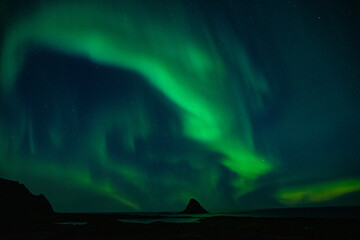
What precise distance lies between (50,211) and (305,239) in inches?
4852

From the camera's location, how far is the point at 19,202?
348 ft

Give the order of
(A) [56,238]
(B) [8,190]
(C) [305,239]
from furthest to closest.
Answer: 1. (B) [8,190]
2. (A) [56,238]
3. (C) [305,239]

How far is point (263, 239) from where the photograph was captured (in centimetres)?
2769

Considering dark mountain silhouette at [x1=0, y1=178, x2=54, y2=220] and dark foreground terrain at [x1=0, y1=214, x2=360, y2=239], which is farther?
dark mountain silhouette at [x1=0, y1=178, x2=54, y2=220]

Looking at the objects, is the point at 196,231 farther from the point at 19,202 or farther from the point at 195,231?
the point at 19,202

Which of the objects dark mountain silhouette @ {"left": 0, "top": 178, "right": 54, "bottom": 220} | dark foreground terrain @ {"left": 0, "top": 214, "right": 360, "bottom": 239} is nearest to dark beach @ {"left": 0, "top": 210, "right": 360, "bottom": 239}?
dark foreground terrain @ {"left": 0, "top": 214, "right": 360, "bottom": 239}

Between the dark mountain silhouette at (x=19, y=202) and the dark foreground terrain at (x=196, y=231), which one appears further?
the dark mountain silhouette at (x=19, y=202)

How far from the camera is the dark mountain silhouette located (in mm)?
99375

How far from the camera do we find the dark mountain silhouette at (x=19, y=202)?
326ft

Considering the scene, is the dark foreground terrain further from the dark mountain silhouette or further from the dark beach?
the dark mountain silhouette

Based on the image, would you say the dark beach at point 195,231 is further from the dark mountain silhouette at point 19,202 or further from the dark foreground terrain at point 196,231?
the dark mountain silhouette at point 19,202

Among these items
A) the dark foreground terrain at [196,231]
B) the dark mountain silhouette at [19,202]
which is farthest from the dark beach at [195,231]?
the dark mountain silhouette at [19,202]

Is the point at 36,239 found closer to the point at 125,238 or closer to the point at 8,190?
the point at 125,238

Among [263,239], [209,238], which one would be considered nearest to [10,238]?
[209,238]
